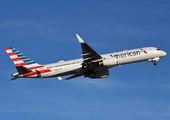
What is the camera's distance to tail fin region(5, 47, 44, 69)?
52188mm

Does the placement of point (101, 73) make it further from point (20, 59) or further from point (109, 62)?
point (20, 59)

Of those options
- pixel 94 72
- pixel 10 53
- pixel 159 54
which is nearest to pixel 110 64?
pixel 94 72

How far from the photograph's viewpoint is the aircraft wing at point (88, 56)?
4567cm

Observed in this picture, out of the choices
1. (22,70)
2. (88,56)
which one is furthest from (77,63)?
(22,70)

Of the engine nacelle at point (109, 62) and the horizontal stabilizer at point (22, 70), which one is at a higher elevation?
the engine nacelle at point (109, 62)

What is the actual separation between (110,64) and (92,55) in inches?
189

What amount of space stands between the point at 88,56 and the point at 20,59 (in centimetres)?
1636

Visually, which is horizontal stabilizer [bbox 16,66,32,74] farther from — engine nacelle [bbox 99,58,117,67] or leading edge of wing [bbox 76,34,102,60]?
engine nacelle [bbox 99,58,117,67]

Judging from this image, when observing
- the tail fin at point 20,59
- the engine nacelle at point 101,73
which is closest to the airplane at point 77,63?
the tail fin at point 20,59

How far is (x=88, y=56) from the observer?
48781 mm

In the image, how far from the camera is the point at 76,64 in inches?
2055

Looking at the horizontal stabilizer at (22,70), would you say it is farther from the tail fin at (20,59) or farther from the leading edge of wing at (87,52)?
the leading edge of wing at (87,52)

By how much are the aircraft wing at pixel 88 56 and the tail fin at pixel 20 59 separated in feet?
36.7

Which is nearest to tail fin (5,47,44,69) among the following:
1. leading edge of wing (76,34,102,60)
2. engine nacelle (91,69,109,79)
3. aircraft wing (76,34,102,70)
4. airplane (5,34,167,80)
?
airplane (5,34,167,80)
